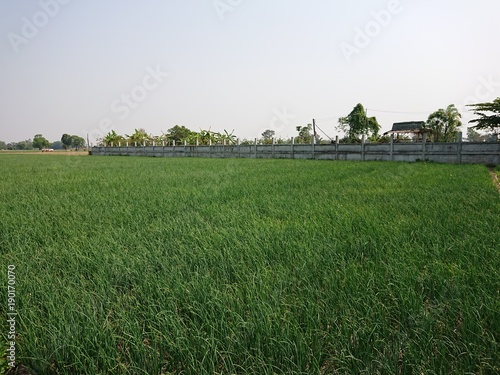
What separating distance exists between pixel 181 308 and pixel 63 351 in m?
0.54

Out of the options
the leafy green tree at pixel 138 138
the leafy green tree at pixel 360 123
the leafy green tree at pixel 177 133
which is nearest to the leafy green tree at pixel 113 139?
the leafy green tree at pixel 138 138

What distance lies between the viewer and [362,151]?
16.6m

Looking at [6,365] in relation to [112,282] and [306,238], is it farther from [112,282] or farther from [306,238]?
[306,238]

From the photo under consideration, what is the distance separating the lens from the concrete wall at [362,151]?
43.1 feet

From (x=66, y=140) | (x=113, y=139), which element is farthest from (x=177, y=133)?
(x=66, y=140)

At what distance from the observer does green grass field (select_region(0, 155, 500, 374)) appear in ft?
3.87

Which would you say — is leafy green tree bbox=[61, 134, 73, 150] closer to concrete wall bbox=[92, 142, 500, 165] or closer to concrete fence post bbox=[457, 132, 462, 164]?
concrete wall bbox=[92, 142, 500, 165]

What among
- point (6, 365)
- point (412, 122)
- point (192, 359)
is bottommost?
point (6, 365)

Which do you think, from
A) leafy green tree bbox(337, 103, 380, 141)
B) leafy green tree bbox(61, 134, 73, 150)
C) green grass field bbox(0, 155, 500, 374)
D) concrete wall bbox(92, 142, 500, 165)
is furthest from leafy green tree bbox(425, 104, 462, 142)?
leafy green tree bbox(61, 134, 73, 150)

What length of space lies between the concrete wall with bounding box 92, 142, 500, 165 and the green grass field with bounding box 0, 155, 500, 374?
40.2ft

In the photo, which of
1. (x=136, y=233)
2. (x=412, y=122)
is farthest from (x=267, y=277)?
(x=412, y=122)

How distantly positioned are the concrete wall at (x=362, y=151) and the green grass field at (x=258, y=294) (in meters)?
12.2

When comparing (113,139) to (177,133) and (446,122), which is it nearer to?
(177,133)

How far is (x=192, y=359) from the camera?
44.0 inches
